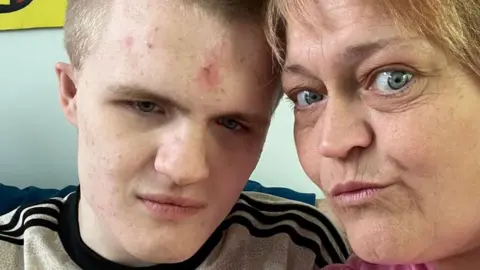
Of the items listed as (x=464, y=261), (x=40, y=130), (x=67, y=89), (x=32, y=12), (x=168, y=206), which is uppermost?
(x=32, y=12)

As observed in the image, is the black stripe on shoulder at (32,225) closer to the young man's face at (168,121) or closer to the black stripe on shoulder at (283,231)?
the young man's face at (168,121)

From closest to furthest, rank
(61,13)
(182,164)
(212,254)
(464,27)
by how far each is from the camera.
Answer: (464,27), (182,164), (212,254), (61,13)

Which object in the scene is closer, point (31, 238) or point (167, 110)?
point (167, 110)

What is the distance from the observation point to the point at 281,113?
2008 millimetres

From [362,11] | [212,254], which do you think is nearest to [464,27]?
[362,11]

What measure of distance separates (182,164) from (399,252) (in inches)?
12.3

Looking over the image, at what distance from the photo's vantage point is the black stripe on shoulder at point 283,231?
121cm

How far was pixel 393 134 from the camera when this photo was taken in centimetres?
73

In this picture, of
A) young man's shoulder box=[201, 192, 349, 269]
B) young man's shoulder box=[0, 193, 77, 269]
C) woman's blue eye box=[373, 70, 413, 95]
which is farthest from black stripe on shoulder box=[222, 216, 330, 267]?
woman's blue eye box=[373, 70, 413, 95]

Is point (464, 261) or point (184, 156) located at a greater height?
point (184, 156)

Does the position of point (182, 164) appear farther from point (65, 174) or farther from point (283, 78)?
point (65, 174)

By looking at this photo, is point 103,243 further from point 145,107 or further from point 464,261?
point 464,261

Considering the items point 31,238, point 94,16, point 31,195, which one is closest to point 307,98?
point 94,16

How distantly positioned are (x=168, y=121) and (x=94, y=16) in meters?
0.22
